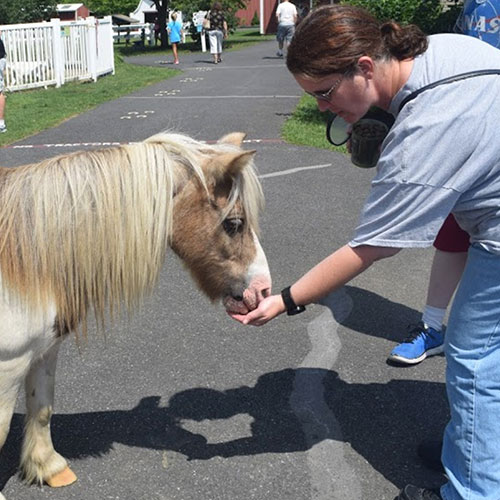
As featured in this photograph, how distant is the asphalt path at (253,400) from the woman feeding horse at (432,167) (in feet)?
2.28

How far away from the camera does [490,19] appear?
491cm

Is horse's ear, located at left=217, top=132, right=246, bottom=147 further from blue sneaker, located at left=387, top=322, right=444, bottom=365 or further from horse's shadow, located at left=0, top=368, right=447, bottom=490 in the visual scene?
blue sneaker, located at left=387, top=322, right=444, bottom=365

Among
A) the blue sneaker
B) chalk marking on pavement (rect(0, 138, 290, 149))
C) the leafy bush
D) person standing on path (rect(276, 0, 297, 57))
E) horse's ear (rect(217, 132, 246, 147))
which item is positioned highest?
person standing on path (rect(276, 0, 297, 57))

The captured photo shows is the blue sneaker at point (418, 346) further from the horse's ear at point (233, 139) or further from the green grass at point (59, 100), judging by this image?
the green grass at point (59, 100)

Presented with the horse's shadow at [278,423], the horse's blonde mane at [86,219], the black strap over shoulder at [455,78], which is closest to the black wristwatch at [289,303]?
the horse's blonde mane at [86,219]

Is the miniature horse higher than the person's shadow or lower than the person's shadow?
higher

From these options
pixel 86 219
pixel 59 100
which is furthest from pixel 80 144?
pixel 86 219

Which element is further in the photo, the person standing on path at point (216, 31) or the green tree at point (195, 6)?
the green tree at point (195, 6)

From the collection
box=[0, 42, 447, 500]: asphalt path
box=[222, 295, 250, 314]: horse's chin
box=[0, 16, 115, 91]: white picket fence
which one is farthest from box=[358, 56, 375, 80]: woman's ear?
box=[0, 16, 115, 91]: white picket fence

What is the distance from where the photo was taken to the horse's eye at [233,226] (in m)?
2.66

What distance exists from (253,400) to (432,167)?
1902 millimetres

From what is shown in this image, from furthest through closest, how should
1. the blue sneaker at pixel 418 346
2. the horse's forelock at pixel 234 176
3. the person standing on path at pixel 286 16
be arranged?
1. the person standing on path at pixel 286 16
2. the blue sneaker at pixel 418 346
3. the horse's forelock at pixel 234 176

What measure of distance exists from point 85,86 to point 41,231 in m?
16.3

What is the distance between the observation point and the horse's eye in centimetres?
266
